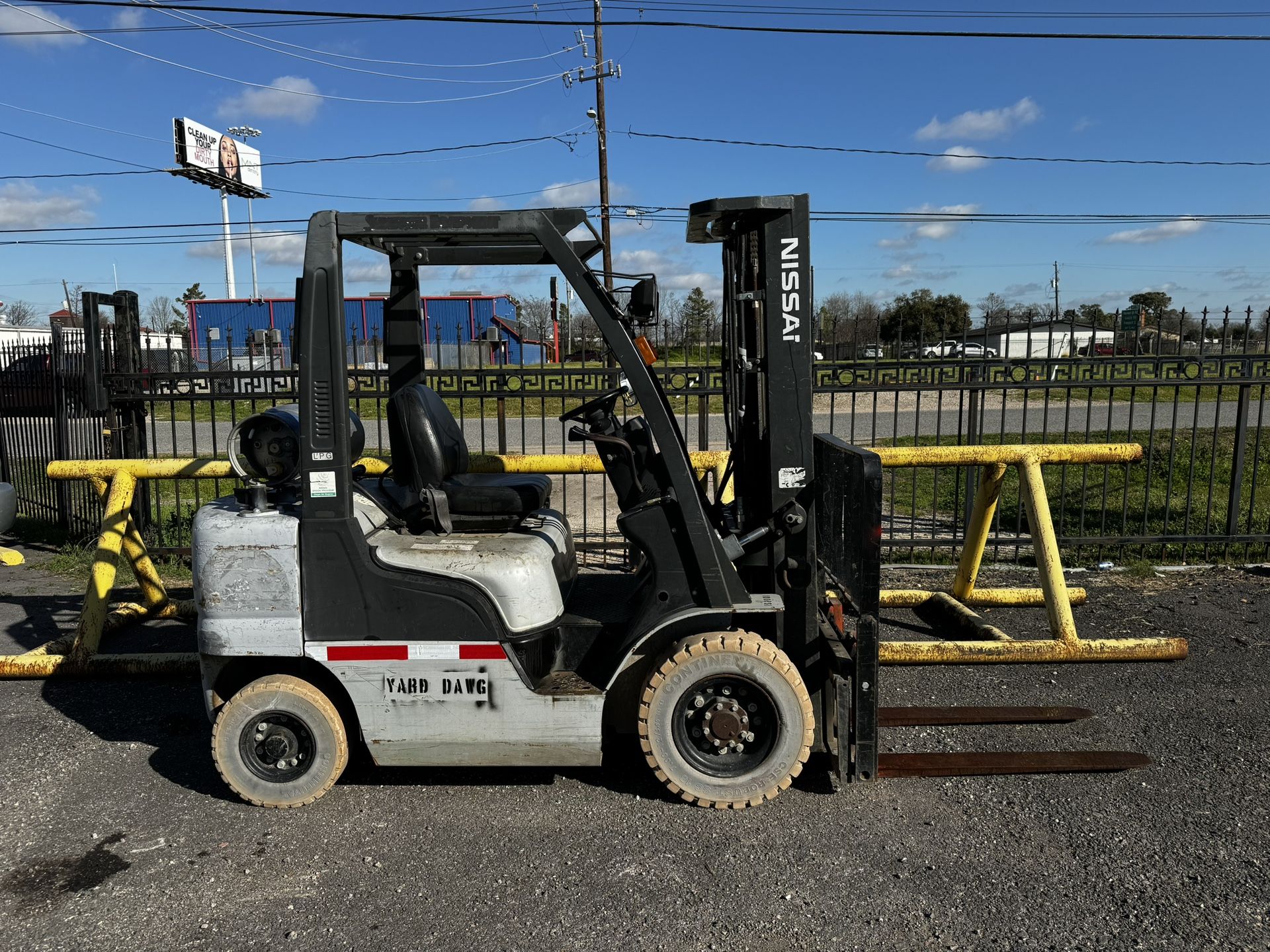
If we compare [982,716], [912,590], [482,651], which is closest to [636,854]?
[482,651]

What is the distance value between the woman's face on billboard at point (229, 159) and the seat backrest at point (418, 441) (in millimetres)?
61249

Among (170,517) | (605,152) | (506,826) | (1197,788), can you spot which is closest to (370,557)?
(506,826)

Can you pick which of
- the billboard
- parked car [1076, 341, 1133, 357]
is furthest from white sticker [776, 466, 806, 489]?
the billboard

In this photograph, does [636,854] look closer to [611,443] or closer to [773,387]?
[611,443]

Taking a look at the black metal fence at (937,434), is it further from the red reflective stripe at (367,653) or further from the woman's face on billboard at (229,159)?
the woman's face on billboard at (229,159)

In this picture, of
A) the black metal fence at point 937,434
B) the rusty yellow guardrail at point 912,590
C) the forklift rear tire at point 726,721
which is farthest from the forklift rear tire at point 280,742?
the black metal fence at point 937,434

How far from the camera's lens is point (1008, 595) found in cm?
713

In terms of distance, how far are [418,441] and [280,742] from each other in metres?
1.47

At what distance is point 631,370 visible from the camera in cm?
393

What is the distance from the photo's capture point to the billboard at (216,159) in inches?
2122

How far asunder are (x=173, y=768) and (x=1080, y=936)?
13.4ft

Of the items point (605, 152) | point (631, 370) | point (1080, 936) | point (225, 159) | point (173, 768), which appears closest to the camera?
point (1080, 936)

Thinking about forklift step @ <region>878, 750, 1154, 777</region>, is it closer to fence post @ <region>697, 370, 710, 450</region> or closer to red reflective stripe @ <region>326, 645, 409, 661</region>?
red reflective stripe @ <region>326, 645, 409, 661</region>

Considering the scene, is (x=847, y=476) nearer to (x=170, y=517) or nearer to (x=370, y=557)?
(x=370, y=557)
